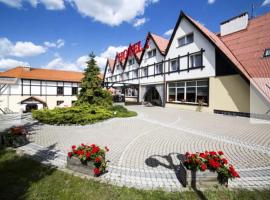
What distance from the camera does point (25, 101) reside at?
25.7 m

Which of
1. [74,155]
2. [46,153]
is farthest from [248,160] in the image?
[46,153]

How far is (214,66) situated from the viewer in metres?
15.4

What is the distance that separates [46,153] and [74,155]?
7.64ft

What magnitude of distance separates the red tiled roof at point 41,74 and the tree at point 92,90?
1550 centimetres

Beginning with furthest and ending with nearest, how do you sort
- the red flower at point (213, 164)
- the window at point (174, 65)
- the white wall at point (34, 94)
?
the white wall at point (34, 94), the window at point (174, 65), the red flower at point (213, 164)

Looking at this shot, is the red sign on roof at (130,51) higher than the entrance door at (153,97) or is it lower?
higher

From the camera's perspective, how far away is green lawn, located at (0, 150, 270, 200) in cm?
361

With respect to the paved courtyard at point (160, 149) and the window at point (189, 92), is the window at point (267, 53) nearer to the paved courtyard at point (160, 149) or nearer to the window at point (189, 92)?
the window at point (189, 92)

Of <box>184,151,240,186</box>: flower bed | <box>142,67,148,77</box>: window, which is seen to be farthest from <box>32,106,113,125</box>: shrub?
<box>142,67,148,77</box>: window

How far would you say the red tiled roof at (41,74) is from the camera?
86.5 ft

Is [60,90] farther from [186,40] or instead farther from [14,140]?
[14,140]

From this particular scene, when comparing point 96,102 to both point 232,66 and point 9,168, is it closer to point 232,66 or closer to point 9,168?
point 9,168

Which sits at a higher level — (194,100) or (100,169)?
(194,100)

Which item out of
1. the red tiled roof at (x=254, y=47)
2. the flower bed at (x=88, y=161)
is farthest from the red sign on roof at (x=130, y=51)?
the flower bed at (x=88, y=161)
